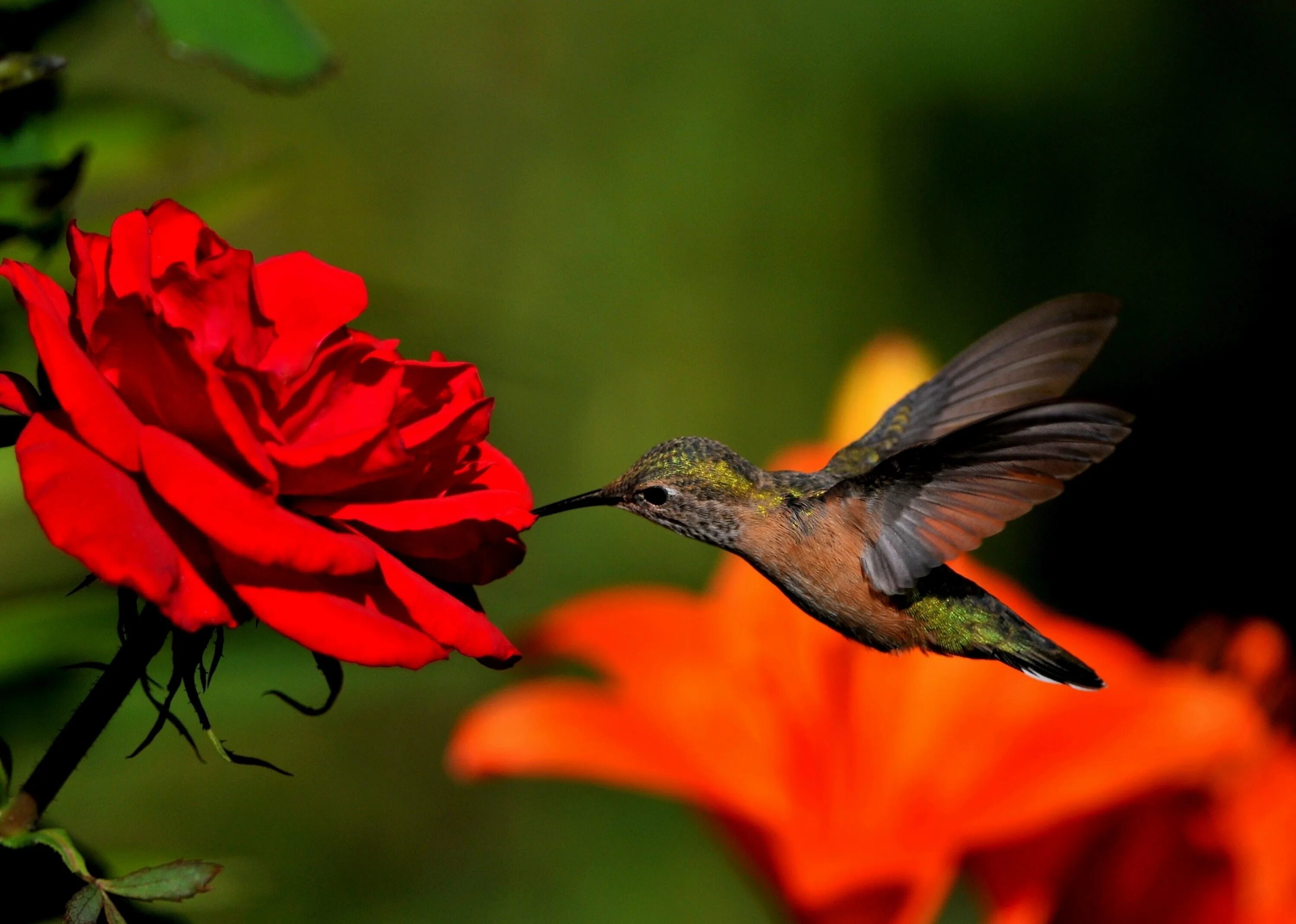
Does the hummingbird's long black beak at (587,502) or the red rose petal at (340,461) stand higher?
the red rose petal at (340,461)

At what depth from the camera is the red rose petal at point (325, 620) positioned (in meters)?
0.30

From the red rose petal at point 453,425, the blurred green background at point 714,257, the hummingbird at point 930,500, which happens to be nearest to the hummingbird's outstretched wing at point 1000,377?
the hummingbird at point 930,500

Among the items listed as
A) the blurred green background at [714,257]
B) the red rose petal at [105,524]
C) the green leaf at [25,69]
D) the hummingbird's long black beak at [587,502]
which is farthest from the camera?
the blurred green background at [714,257]

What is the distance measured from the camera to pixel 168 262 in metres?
0.36

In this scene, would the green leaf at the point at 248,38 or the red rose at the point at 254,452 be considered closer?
Answer: the red rose at the point at 254,452

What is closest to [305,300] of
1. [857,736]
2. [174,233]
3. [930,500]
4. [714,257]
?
[174,233]

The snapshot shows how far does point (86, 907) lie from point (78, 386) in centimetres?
11

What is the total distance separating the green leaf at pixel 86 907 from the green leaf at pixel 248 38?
10.5 inches

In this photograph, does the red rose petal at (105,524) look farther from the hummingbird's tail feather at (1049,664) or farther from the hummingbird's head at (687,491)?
the hummingbird's tail feather at (1049,664)

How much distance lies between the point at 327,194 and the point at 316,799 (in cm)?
69

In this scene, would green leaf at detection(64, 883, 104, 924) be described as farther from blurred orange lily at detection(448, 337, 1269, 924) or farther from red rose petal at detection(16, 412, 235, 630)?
blurred orange lily at detection(448, 337, 1269, 924)

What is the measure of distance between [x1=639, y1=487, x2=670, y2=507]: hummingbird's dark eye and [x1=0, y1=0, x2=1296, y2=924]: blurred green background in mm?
763

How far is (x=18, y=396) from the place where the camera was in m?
0.30

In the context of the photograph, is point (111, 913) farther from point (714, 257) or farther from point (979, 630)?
point (714, 257)
